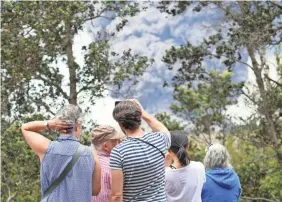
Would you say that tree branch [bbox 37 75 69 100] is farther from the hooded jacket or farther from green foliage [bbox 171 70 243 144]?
the hooded jacket

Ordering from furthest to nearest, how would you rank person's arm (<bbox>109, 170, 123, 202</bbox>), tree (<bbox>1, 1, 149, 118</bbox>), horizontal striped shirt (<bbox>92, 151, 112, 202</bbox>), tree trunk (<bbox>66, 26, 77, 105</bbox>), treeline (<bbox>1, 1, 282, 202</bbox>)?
tree trunk (<bbox>66, 26, 77, 105</bbox>) < treeline (<bbox>1, 1, 282, 202</bbox>) < tree (<bbox>1, 1, 149, 118</bbox>) < horizontal striped shirt (<bbox>92, 151, 112, 202</bbox>) < person's arm (<bbox>109, 170, 123, 202</bbox>)

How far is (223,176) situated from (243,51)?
445 inches

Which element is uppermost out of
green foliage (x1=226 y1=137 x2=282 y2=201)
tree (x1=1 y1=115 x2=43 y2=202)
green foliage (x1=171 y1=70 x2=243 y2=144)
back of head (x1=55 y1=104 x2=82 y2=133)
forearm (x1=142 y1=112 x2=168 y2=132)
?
green foliage (x1=171 y1=70 x2=243 y2=144)

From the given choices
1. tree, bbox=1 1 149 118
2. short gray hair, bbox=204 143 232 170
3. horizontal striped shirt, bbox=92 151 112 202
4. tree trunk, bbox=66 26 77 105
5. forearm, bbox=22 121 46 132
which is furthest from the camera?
tree trunk, bbox=66 26 77 105

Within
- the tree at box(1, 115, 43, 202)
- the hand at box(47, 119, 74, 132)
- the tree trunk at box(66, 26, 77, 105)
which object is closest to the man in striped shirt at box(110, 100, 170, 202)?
the hand at box(47, 119, 74, 132)

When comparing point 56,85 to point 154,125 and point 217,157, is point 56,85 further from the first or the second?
point 154,125

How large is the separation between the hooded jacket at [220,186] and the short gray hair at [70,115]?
3.50 ft

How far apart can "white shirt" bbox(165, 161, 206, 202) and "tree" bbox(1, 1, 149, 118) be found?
8.26 m

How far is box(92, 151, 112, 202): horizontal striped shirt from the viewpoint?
3203 mm

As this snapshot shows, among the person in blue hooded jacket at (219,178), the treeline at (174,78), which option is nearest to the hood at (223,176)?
the person in blue hooded jacket at (219,178)

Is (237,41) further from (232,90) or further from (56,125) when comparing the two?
(56,125)

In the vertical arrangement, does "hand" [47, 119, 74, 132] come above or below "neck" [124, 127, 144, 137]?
above

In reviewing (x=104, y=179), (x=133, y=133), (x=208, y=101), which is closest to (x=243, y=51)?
(x=208, y=101)

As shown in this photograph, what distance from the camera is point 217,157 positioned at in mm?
3617
